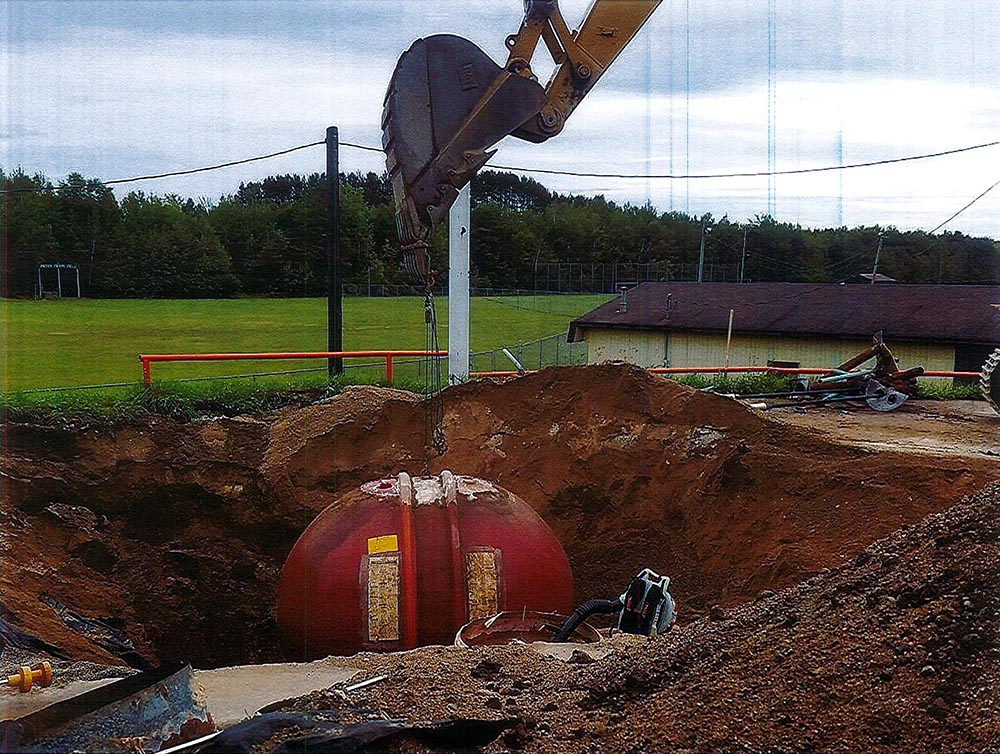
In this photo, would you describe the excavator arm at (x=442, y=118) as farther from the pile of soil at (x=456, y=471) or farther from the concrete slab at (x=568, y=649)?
the pile of soil at (x=456, y=471)

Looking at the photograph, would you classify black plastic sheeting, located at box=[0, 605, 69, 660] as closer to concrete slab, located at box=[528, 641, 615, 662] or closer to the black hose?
concrete slab, located at box=[528, 641, 615, 662]

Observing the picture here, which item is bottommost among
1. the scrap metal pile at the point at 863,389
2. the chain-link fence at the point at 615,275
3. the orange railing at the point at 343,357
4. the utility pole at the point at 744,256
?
the scrap metal pile at the point at 863,389

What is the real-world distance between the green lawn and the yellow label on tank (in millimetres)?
6502

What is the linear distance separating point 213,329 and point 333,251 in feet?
17.7

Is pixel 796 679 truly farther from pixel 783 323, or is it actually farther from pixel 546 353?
pixel 546 353

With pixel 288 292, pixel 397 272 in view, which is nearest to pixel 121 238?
pixel 288 292

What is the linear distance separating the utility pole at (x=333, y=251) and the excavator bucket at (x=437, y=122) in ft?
21.3

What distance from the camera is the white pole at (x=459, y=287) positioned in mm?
10219

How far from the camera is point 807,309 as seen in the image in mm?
18156

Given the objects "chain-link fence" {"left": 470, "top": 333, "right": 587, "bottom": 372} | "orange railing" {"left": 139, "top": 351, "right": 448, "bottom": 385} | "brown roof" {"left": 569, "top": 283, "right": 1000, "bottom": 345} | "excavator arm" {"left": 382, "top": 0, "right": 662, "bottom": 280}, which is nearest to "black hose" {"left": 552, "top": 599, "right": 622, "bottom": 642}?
"excavator arm" {"left": 382, "top": 0, "right": 662, "bottom": 280}

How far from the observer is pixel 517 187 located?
1902 centimetres

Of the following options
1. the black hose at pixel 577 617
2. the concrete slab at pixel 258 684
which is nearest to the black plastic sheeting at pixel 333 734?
the concrete slab at pixel 258 684

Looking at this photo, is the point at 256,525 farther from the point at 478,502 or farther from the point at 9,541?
the point at 478,502

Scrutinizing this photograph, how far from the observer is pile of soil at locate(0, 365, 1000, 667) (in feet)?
24.0
